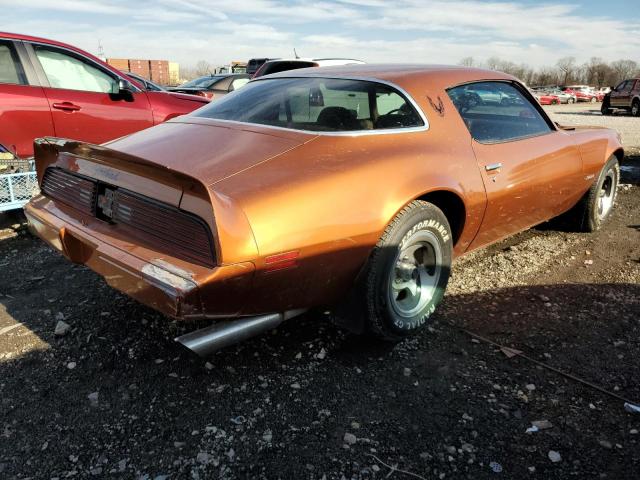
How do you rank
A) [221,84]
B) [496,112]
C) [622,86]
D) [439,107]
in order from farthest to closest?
[622,86] < [221,84] < [496,112] < [439,107]

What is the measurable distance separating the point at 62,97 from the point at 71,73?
0.40m

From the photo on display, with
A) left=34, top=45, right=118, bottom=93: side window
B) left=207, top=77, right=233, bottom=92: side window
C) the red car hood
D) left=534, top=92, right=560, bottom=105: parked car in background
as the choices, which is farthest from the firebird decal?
left=534, top=92, right=560, bottom=105: parked car in background

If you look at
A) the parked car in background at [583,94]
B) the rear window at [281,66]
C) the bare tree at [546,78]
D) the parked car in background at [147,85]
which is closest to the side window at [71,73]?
the parked car in background at [147,85]

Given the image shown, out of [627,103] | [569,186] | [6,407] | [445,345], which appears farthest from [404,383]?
[627,103]

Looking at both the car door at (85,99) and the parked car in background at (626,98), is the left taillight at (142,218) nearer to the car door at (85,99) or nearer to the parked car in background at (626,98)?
the car door at (85,99)

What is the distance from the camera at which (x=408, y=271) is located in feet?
9.30

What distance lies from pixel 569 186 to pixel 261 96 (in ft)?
8.14

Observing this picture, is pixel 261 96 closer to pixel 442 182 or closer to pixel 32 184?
pixel 442 182

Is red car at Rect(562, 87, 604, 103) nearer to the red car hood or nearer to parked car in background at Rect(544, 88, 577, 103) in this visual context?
parked car in background at Rect(544, 88, 577, 103)

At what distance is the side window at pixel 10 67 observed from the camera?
204 inches

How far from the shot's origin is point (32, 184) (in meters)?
4.57

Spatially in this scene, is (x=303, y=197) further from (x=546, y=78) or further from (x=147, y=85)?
(x=546, y=78)

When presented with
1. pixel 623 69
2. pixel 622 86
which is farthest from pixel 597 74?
pixel 622 86

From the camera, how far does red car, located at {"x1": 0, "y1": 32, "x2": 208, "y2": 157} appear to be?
514 centimetres
